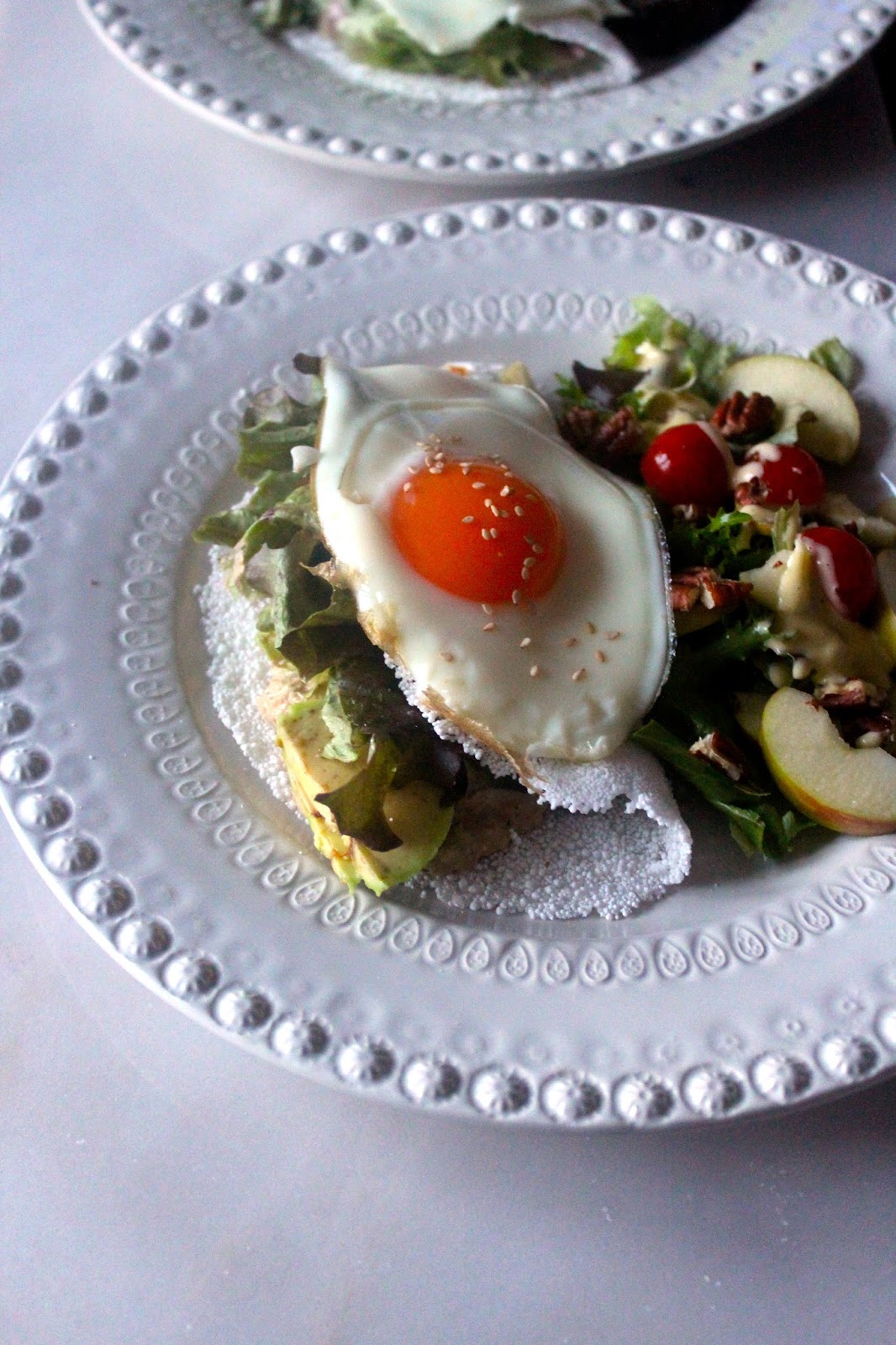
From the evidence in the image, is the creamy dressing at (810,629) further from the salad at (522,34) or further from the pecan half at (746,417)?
the salad at (522,34)

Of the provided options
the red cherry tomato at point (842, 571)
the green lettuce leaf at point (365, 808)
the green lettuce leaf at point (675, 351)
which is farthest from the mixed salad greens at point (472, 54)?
the green lettuce leaf at point (365, 808)

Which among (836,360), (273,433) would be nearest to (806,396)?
(836,360)

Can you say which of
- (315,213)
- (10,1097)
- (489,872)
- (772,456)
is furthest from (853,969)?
(315,213)

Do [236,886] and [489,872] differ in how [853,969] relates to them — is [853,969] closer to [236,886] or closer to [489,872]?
[489,872]

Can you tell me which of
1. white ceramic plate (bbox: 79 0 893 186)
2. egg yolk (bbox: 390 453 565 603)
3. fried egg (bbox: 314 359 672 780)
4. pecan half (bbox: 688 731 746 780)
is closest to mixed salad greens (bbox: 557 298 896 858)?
pecan half (bbox: 688 731 746 780)

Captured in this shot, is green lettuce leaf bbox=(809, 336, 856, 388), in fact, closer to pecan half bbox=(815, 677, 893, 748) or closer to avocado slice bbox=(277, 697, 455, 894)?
pecan half bbox=(815, 677, 893, 748)

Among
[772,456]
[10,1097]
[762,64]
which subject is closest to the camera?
[10,1097]
